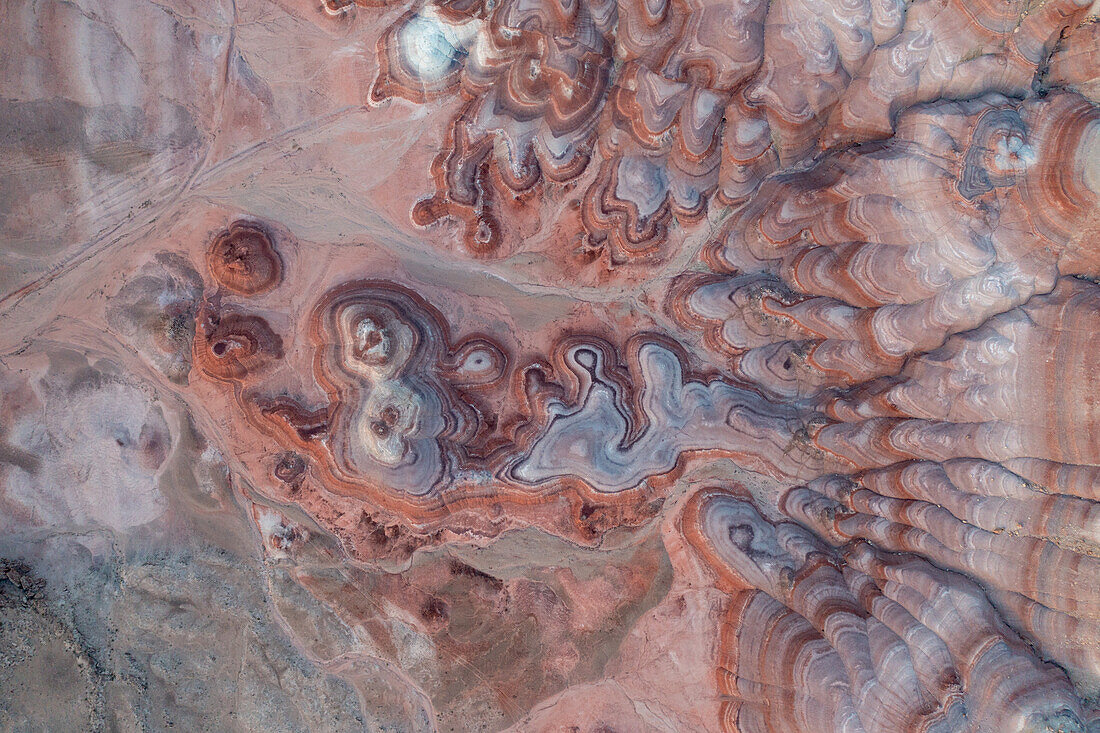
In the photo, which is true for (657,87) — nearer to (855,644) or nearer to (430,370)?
(430,370)

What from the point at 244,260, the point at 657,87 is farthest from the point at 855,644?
the point at 244,260

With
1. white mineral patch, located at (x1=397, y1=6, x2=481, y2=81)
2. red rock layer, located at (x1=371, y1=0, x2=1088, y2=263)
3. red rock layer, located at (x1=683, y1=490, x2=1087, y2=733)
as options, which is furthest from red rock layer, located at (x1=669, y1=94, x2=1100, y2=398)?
white mineral patch, located at (x1=397, y1=6, x2=481, y2=81)

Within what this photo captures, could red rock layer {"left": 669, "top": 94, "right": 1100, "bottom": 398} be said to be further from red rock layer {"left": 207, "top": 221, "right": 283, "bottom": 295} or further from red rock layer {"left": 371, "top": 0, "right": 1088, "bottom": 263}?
red rock layer {"left": 207, "top": 221, "right": 283, "bottom": 295}

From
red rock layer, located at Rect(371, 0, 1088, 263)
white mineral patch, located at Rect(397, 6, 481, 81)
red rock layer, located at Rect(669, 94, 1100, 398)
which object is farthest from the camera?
white mineral patch, located at Rect(397, 6, 481, 81)

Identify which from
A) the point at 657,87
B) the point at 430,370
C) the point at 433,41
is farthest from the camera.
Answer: the point at 430,370

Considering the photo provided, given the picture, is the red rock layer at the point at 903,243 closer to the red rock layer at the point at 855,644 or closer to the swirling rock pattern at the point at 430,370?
the swirling rock pattern at the point at 430,370

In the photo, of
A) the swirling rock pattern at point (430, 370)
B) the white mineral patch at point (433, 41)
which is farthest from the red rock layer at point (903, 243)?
the white mineral patch at point (433, 41)

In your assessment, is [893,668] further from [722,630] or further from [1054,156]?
[1054,156]

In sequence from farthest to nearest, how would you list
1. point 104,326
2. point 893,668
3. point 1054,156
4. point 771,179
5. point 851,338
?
1. point 104,326
2. point 771,179
3. point 851,338
4. point 893,668
5. point 1054,156

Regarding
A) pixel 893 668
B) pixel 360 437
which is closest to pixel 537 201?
pixel 360 437
